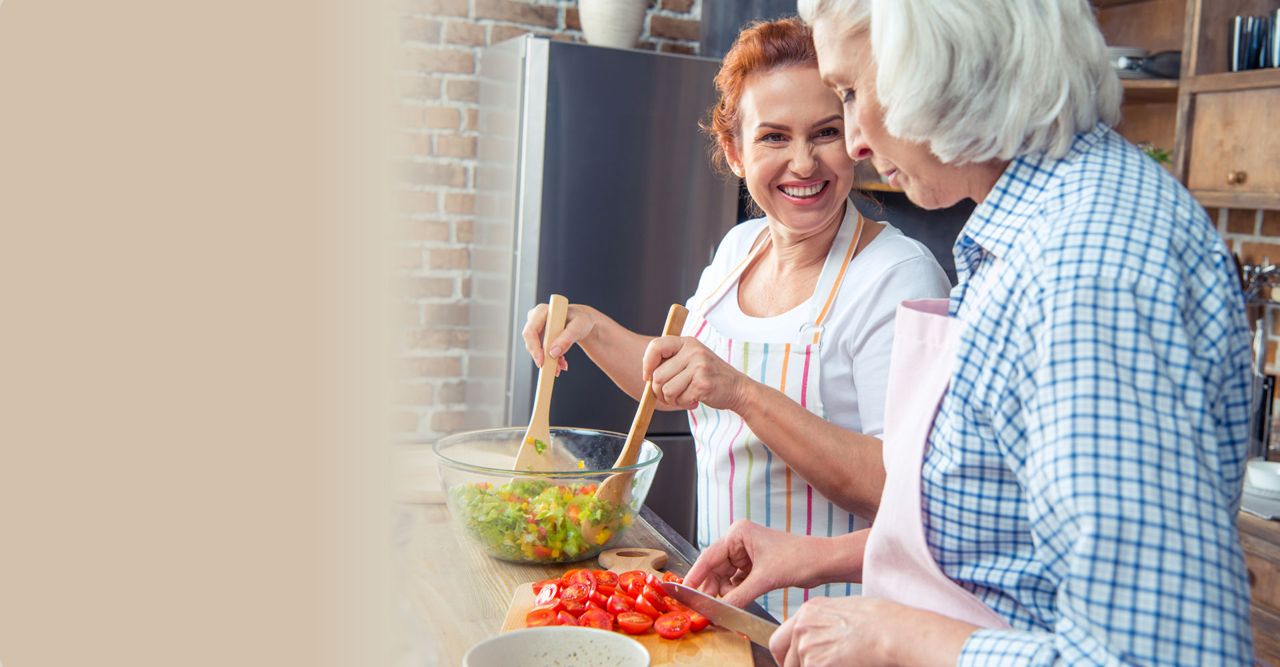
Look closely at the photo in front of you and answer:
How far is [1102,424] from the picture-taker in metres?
0.60

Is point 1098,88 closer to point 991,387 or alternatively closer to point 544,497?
point 991,387

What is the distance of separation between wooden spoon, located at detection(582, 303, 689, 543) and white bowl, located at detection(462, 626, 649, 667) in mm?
351

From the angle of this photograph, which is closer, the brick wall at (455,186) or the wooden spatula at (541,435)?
the wooden spatula at (541,435)

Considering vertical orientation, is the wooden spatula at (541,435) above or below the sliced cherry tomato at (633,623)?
above

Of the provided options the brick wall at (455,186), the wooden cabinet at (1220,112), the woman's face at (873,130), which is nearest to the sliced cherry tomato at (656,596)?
the woman's face at (873,130)

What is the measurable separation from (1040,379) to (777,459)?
737mm

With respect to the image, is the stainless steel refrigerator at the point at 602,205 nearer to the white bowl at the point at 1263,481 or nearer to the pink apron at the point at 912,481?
the white bowl at the point at 1263,481

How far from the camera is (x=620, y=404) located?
105 inches

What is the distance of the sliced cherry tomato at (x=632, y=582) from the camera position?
103cm

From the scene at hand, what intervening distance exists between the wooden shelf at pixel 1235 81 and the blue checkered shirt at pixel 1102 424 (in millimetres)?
1813

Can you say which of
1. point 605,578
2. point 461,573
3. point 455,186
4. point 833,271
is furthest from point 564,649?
point 455,186

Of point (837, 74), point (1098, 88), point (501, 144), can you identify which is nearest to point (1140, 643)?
point (1098, 88)

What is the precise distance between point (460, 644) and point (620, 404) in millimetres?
1731

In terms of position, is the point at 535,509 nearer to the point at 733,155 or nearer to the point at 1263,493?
the point at 733,155
